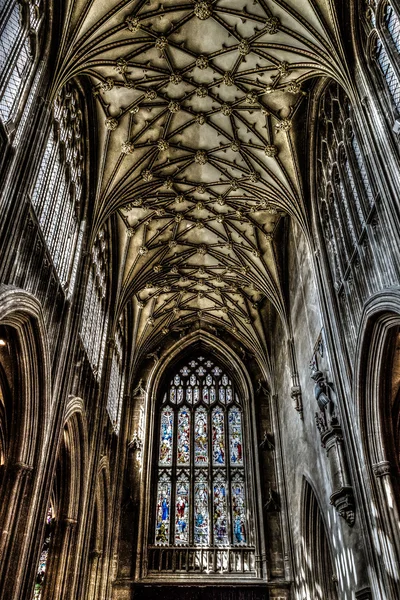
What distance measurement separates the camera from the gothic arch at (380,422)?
9.59 meters

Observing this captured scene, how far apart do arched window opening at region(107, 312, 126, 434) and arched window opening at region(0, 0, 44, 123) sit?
10.0m

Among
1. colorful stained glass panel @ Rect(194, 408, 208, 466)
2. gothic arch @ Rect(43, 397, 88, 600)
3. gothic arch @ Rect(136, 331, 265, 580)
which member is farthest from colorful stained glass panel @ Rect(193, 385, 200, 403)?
gothic arch @ Rect(43, 397, 88, 600)

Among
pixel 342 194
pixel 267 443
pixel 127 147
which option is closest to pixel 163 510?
pixel 267 443

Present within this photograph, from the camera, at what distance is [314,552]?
15.3 m

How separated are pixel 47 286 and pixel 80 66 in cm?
528

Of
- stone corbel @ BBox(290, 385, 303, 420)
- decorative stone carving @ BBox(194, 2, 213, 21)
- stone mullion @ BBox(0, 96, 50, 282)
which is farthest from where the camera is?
stone corbel @ BBox(290, 385, 303, 420)

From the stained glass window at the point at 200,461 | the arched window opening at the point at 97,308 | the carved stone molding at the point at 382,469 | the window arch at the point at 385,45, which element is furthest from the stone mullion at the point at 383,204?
the stained glass window at the point at 200,461

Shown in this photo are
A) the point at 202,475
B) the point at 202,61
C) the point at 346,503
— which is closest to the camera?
the point at 346,503

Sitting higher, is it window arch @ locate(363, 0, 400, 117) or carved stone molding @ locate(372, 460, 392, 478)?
window arch @ locate(363, 0, 400, 117)

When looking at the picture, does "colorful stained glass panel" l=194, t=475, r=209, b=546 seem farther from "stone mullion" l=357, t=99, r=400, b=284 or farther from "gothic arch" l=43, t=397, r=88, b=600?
"stone mullion" l=357, t=99, r=400, b=284

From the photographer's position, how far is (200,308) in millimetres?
23438

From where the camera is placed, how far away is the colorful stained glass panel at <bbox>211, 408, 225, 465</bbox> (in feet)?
67.9

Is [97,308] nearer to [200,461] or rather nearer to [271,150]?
[271,150]

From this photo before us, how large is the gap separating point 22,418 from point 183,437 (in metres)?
11.7
